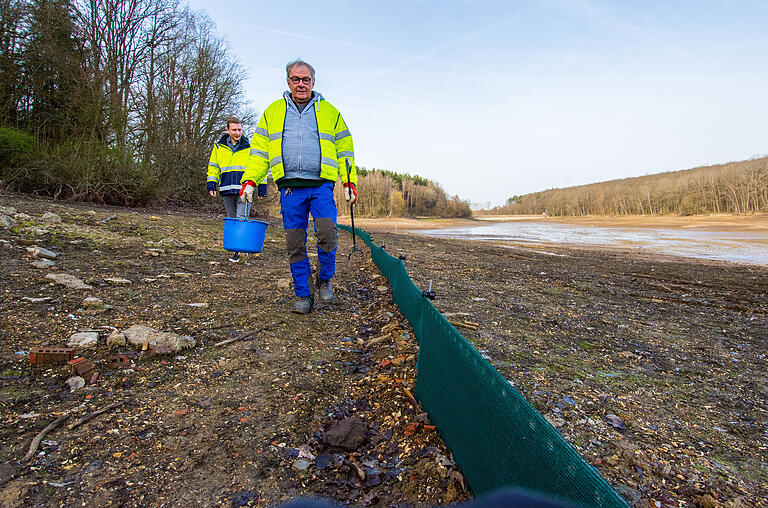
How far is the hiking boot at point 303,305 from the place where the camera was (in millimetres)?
3746

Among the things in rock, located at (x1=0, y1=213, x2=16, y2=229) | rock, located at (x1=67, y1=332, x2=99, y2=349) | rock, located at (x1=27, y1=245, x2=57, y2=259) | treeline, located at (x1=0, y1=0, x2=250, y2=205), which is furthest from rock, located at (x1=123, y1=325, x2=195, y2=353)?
treeline, located at (x1=0, y1=0, x2=250, y2=205)

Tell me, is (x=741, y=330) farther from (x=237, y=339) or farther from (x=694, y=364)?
(x=237, y=339)

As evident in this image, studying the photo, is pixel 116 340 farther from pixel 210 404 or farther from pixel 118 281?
pixel 118 281

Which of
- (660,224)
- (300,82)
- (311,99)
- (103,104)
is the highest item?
(103,104)

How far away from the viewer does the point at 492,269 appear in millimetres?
8078

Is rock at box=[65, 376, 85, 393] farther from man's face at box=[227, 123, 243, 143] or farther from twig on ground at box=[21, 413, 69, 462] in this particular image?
man's face at box=[227, 123, 243, 143]

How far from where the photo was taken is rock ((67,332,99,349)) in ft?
8.38

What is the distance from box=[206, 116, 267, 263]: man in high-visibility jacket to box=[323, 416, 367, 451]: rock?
4.51 metres

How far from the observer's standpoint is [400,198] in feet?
260

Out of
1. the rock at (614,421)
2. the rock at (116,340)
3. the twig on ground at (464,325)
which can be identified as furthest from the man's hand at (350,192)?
the rock at (614,421)

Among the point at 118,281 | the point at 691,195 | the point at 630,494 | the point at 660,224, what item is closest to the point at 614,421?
the point at 630,494

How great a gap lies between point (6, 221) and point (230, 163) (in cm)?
303

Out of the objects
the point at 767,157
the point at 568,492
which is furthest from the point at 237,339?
the point at 767,157

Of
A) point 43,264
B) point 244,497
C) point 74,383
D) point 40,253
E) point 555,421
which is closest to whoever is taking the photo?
point 244,497
